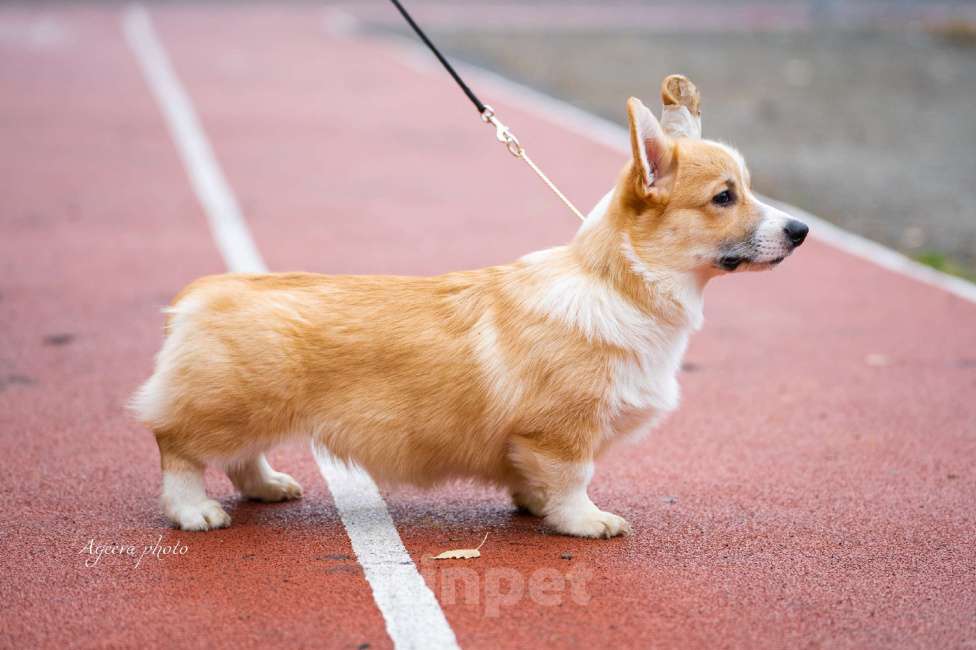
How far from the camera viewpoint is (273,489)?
198 inches

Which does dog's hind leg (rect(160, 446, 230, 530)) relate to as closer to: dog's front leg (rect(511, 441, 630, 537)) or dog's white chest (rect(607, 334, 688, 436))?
dog's front leg (rect(511, 441, 630, 537))

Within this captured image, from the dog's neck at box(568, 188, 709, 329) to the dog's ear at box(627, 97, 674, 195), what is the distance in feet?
0.56

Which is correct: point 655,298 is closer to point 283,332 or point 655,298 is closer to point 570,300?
point 570,300

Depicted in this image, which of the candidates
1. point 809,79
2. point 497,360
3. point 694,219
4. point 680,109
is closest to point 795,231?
point 694,219

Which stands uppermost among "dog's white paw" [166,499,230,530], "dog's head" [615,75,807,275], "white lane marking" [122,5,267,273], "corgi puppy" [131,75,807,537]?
"dog's head" [615,75,807,275]

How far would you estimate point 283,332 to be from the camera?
15.2ft

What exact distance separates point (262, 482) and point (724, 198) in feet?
6.60

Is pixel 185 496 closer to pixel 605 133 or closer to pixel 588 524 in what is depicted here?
pixel 588 524

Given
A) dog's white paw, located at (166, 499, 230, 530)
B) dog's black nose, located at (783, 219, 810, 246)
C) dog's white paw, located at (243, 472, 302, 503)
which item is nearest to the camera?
dog's black nose, located at (783, 219, 810, 246)

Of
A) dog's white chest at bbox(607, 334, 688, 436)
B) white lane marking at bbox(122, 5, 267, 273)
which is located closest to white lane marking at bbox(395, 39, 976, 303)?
white lane marking at bbox(122, 5, 267, 273)

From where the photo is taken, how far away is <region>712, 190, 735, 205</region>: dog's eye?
4562 mm

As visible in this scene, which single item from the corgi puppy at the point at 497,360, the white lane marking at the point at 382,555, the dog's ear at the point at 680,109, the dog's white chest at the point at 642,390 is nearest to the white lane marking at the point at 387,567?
the white lane marking at the point at 382,555

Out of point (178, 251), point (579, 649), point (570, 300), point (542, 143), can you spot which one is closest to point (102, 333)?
point (178, 251)

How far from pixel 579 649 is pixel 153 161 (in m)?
9.69
